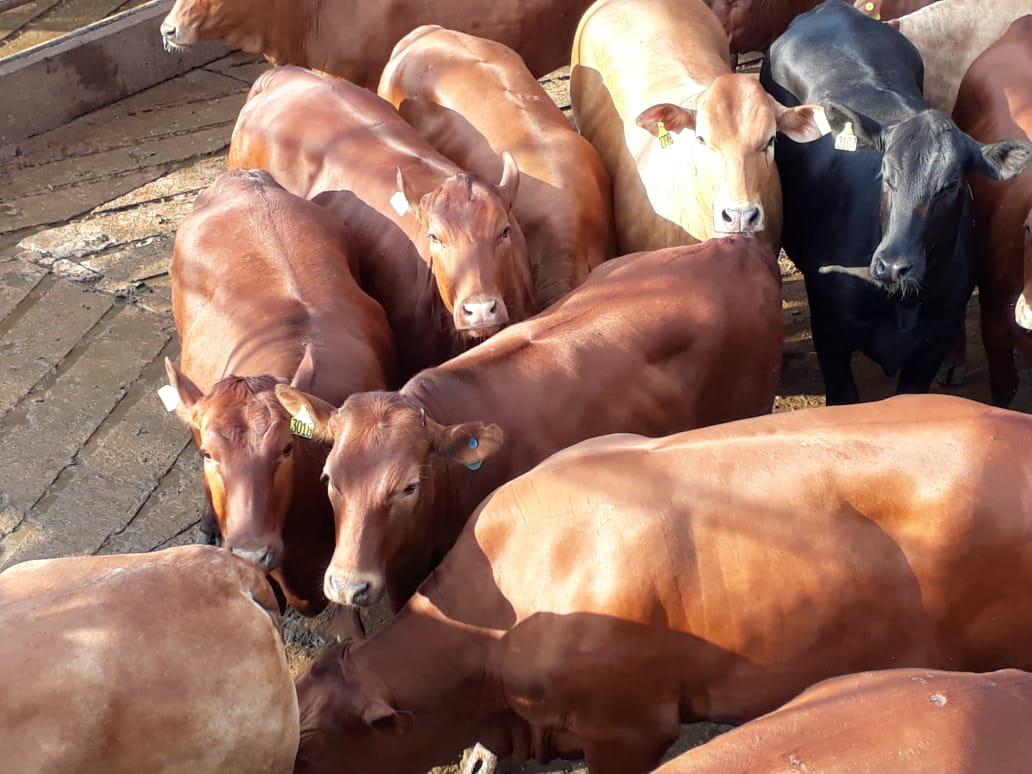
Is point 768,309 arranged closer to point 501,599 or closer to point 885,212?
point 885,212

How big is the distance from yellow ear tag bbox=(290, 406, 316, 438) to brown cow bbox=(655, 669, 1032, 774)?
1.91 metres

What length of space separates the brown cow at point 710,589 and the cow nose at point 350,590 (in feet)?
0.47

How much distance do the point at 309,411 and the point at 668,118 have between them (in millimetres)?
2451

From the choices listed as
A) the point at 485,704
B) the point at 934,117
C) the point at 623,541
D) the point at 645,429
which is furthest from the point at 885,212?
the point at 485,704

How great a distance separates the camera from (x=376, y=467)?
4.20 m

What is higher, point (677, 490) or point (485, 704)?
point (677, 490)

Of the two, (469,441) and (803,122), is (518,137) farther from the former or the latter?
(469,441)

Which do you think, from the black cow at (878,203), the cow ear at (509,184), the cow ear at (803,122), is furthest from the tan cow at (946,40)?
the cow ear at (509,184)

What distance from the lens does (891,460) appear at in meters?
3.82

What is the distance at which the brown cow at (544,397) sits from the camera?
421 centimetres

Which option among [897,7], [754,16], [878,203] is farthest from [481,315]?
[897,7]

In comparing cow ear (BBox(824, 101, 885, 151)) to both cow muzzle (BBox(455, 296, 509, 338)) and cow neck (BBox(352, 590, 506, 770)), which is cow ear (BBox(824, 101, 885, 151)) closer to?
cow muzzle (BBox(455, 296, 509, 338))

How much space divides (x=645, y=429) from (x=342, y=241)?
1831mm

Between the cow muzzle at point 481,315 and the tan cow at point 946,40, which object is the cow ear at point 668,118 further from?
the tan cow at point 946,40
